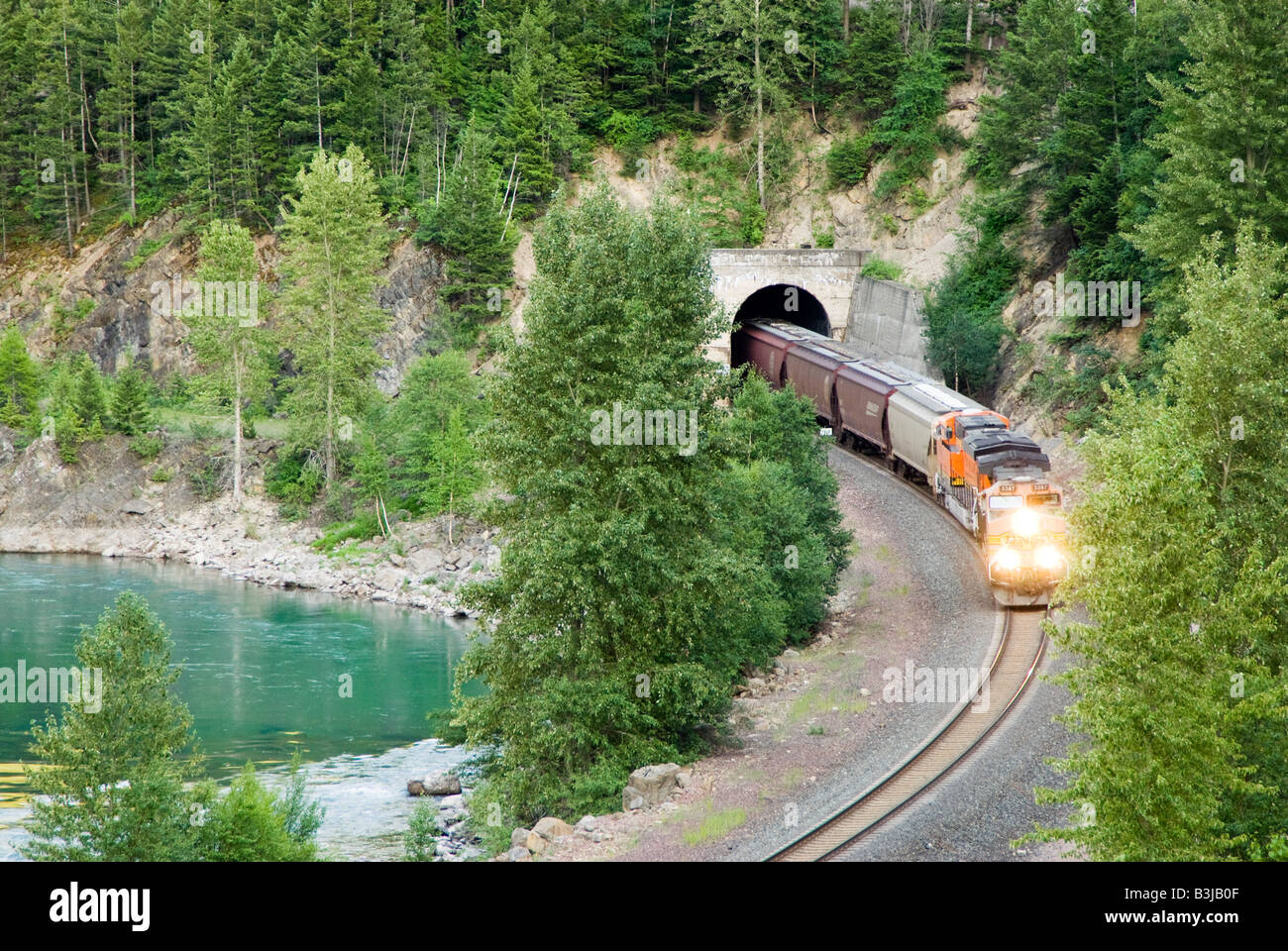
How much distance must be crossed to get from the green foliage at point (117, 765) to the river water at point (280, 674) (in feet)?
19.8

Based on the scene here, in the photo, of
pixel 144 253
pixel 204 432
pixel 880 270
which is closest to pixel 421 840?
pixel 880 270

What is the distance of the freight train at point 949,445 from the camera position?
1362 inches

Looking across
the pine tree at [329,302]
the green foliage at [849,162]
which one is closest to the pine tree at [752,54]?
the green foliage at [849,162]

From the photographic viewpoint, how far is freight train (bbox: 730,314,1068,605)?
3459 centimetres

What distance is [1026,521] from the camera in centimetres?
3450

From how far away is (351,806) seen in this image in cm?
2986

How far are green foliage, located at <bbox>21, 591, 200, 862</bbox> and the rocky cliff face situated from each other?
48.7m

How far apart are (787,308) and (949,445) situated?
27.2 metres

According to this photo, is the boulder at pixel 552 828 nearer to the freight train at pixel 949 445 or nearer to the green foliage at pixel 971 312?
the freight train at pixel 949 445

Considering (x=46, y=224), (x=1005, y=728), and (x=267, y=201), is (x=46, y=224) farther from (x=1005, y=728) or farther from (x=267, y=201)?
(x=1005, y=728)

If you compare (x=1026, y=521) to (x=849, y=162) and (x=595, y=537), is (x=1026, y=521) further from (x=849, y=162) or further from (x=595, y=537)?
(x=849, y=162)

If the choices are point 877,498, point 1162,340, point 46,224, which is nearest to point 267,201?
point 46,224

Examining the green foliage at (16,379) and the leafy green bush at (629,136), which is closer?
the green foliage at (16,379)

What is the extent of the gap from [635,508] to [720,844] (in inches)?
336
